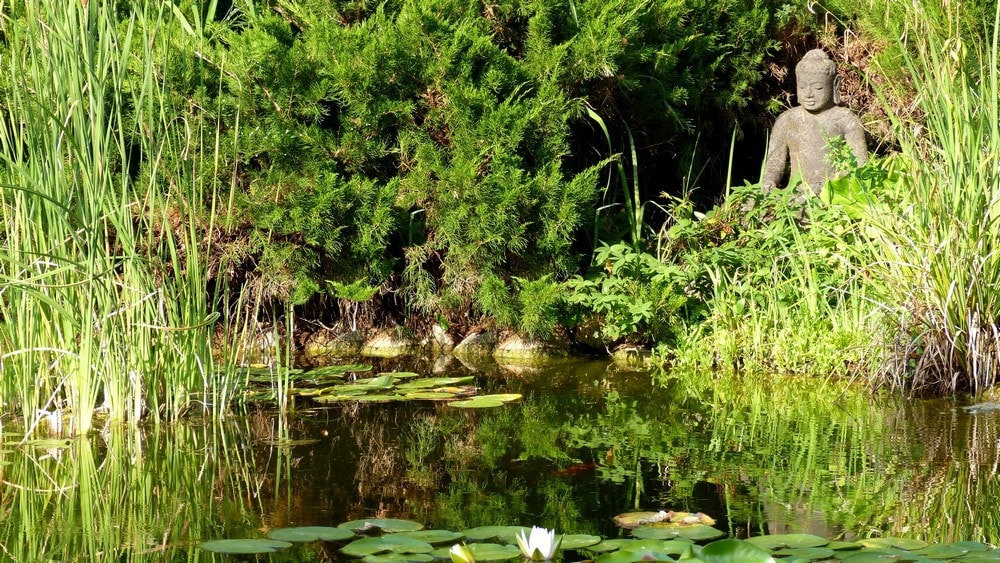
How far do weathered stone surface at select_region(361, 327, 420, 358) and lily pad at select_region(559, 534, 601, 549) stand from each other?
3895mm

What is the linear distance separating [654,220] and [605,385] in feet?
8.39

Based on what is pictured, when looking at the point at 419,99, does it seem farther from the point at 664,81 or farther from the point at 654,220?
the point at 654,220

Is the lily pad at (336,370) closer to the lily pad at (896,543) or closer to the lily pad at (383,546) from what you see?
the lily pad at (383,546)

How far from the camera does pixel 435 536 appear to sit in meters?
2.97

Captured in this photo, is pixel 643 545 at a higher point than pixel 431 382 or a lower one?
lower

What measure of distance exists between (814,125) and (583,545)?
17.3 ft

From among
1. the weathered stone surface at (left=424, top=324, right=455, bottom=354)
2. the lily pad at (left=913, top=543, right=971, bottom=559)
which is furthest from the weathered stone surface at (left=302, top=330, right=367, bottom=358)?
the lily pad at (left=913, top=543, right=971, bottom=559)

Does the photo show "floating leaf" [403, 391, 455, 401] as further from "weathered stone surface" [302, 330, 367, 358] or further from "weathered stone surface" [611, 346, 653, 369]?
"weathered stone surface" [302, 330, 367, 358]

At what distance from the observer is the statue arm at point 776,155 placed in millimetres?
7637

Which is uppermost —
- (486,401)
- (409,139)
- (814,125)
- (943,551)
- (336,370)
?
(814,125)

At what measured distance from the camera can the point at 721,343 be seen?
19.4ft

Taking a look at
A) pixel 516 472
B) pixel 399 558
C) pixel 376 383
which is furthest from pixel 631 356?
pixel 399 558

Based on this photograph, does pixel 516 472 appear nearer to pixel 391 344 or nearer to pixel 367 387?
pixel 367 387

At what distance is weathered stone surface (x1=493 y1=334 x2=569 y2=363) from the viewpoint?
6.67m
